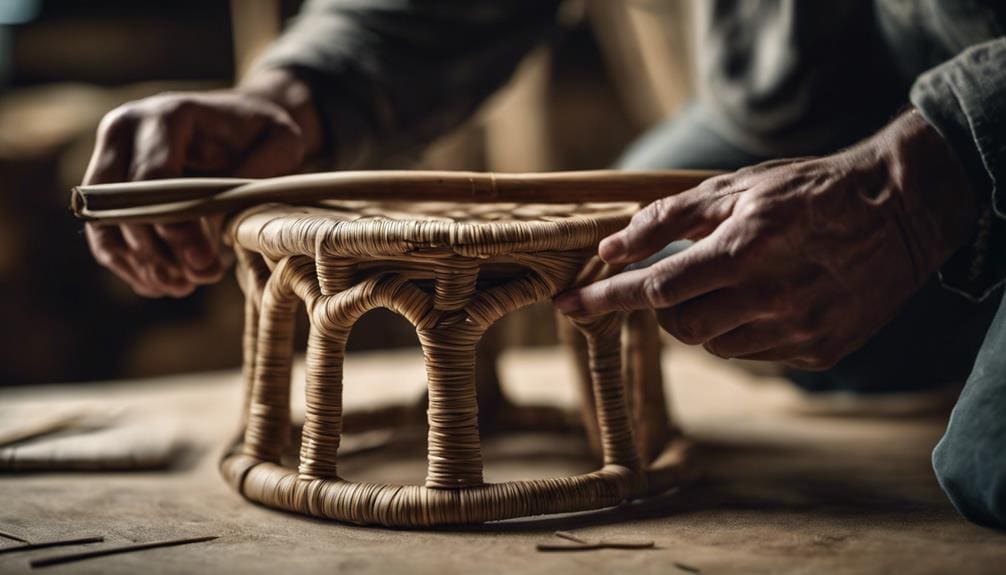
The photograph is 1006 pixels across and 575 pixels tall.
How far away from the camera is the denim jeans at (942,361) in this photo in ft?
2.60

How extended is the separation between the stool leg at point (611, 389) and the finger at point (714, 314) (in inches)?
3.0

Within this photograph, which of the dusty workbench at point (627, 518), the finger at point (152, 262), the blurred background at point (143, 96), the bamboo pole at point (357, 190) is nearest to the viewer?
the dusty workbench at point (627, 518)

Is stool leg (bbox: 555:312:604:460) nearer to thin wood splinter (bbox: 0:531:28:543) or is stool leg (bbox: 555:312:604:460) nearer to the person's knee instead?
the person's knee

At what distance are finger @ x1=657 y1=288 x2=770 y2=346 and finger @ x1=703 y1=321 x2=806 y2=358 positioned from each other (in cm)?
2

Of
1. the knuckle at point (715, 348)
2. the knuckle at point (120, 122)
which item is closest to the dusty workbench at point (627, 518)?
the knuckle at point (715, 348)

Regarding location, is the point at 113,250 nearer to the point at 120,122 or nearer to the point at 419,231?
the point at 120,122

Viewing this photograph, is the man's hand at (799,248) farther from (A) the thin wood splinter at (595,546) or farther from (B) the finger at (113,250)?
(B) the finger at (113,250)

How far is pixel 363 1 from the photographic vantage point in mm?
1343

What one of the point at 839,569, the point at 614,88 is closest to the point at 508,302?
the point at 839,569

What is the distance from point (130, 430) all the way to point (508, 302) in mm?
687

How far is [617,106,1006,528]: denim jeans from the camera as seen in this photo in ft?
2.60

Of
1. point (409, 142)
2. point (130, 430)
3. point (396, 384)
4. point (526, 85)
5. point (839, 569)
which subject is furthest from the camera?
point (526, 85)

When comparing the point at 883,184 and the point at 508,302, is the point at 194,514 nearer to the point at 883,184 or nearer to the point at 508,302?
the point at 508,302

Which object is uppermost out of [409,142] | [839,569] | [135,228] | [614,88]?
[614,88]
